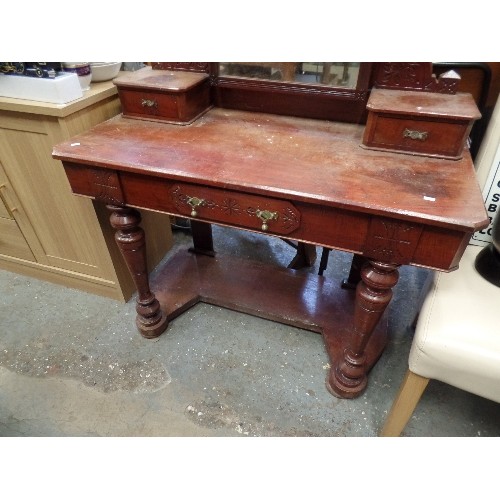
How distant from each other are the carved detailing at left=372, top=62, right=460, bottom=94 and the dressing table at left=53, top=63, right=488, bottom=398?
14 centimetres

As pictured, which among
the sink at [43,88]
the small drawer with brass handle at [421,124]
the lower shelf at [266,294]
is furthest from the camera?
the lower shelf at [266,294]

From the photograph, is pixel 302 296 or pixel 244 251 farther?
pixel 244 251

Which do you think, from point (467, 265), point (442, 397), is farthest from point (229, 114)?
point (442, 397)

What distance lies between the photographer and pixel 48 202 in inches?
52.4

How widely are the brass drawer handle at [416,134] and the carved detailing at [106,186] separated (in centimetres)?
73

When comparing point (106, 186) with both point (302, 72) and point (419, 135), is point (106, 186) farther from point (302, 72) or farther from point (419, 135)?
point (419, 135)

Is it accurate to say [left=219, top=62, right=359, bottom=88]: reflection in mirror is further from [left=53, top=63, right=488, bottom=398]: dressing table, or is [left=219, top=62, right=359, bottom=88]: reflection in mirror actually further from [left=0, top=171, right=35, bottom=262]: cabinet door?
[left=0, top=171, right=35, bottom=262]: cabinet door

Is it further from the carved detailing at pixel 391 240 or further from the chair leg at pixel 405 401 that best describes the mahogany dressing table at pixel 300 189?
the chair leg at pixel 405 401

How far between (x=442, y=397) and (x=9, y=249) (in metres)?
1.80

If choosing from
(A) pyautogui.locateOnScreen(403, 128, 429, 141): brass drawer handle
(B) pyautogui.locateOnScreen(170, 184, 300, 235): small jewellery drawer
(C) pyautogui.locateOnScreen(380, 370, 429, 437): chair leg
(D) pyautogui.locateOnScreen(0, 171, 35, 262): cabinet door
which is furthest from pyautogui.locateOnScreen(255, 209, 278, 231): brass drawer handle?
(D) pyautogui.locateOnScreen(0, 171, 35, 262): cabinet door

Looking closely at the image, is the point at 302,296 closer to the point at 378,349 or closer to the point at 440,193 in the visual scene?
the point at 378,349

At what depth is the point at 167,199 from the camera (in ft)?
3.02

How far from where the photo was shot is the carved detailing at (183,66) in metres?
1.13

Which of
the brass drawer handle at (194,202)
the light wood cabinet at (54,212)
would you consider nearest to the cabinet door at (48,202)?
the light wood cabinet at (54,212)
